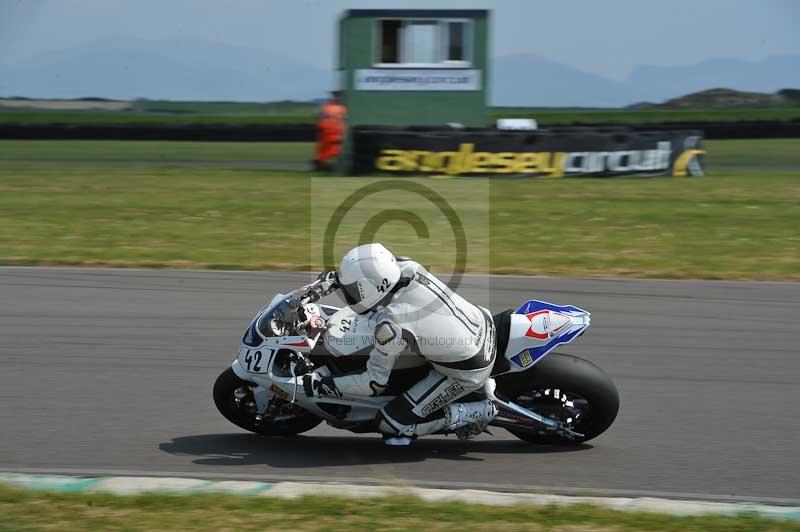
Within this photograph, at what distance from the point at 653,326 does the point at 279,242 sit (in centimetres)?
582

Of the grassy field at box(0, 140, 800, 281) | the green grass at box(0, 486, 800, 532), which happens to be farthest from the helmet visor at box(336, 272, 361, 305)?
the grassy field at box(0, 140, 800, 281)

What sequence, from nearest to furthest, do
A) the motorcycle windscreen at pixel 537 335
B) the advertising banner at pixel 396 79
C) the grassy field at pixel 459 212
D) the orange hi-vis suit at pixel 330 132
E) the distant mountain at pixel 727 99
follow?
the motorcycle windscreen at pixel 537 335, the grassy field at pixel 459 212, the orange hi-vis suit at pixel 330 132, the advertising banner at pixel 396 79, the distant mountain at pixel 727 99

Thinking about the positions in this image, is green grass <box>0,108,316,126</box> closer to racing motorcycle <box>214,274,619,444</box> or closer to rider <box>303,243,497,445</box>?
racing motorcycle <box>214,274,619,444</box>

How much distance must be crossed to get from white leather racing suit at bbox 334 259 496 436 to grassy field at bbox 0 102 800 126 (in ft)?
103

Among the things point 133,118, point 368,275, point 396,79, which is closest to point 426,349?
point 368,275

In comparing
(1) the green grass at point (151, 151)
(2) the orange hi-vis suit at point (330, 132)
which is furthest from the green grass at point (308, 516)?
(1) the green grass at point (151, 151)

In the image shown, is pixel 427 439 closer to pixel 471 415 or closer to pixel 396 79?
pixel 471 415

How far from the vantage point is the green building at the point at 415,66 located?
2347 cm

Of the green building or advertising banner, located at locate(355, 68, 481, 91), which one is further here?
advertising banner, located at locate(355, 68, 481, 91)

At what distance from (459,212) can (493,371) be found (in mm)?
10378

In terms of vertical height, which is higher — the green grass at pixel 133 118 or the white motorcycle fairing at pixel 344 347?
the green grass at pixel 133 118

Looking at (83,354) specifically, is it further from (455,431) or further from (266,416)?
(455,431)

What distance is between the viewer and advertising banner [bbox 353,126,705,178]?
19.0m

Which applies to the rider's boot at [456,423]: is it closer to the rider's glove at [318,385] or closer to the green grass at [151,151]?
the rider's glove at [318,385]
